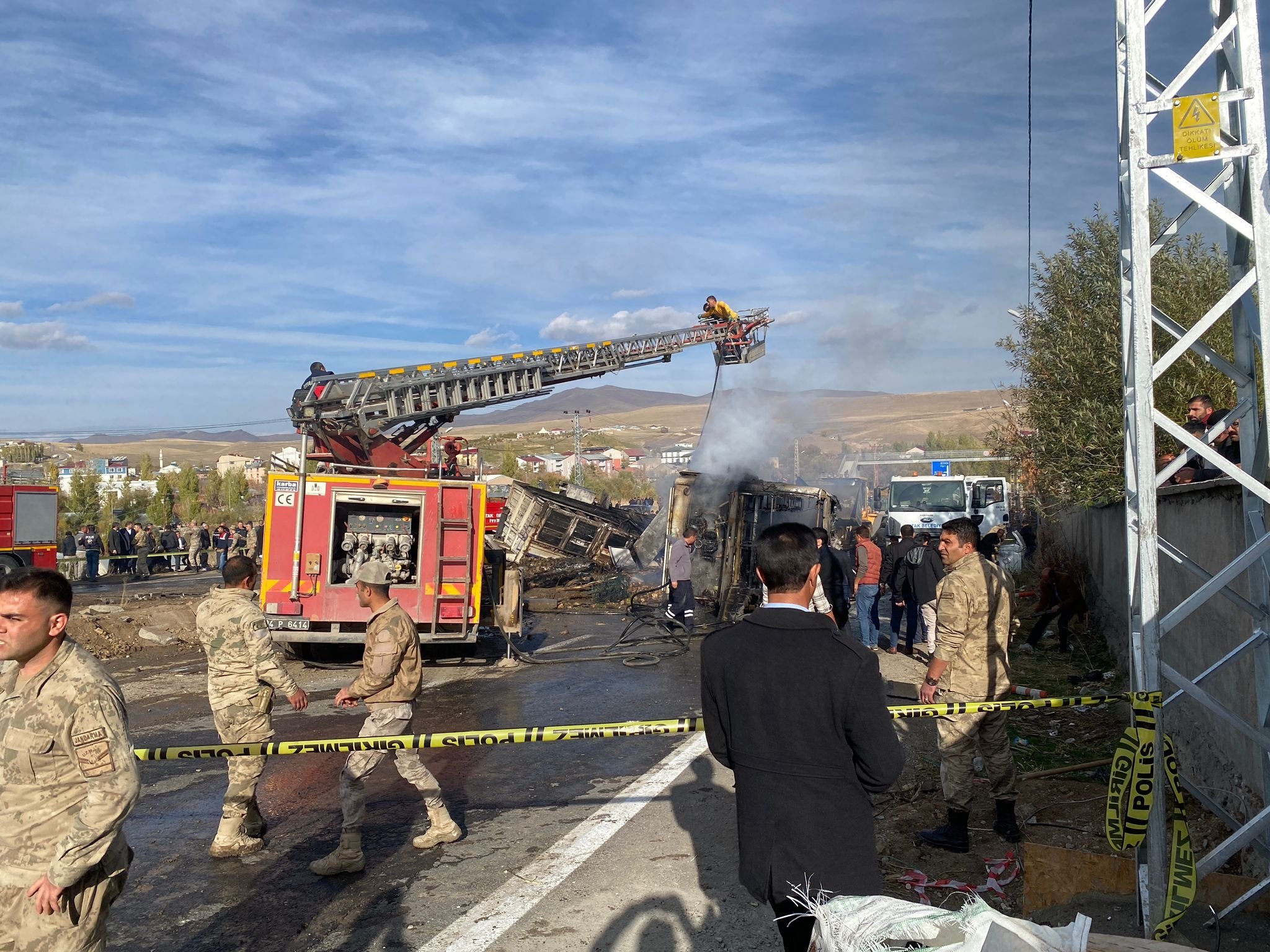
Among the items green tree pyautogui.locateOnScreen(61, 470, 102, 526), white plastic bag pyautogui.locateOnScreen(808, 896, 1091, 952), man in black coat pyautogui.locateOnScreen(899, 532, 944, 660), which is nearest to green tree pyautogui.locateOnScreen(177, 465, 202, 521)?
green tree pyautogui.locateOnScreen(61, 470, 102, 526)

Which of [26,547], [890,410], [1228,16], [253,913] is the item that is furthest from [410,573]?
[890,410]

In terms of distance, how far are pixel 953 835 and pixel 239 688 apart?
4223 millimetres

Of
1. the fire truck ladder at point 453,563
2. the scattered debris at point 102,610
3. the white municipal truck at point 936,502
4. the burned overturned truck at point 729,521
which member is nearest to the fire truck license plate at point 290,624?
the fire truck ladder at point 453,563

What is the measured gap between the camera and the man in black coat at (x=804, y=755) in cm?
280

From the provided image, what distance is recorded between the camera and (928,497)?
2297cm

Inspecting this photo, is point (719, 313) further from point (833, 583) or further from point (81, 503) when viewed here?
point (81, 503)

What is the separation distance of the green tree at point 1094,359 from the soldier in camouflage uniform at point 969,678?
22.7 feet

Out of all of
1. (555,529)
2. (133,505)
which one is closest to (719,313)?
(555,529)

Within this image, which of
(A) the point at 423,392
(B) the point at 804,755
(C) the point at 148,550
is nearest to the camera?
(B) the point at 804,755

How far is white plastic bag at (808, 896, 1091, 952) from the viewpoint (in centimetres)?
217

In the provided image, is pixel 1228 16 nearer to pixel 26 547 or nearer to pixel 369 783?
pixel 369 783

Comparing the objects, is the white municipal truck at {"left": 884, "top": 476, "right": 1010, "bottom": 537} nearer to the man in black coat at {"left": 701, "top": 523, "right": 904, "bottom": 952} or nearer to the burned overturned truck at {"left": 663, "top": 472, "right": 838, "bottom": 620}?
the burned overturned truck at {"left": 663, "top": 472, "right": 838, "bottom": 620}

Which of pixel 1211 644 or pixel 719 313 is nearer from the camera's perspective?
pixel 1211 644

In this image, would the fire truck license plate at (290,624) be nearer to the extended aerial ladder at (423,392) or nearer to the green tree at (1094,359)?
the extended aerial ladder at (423,392)
